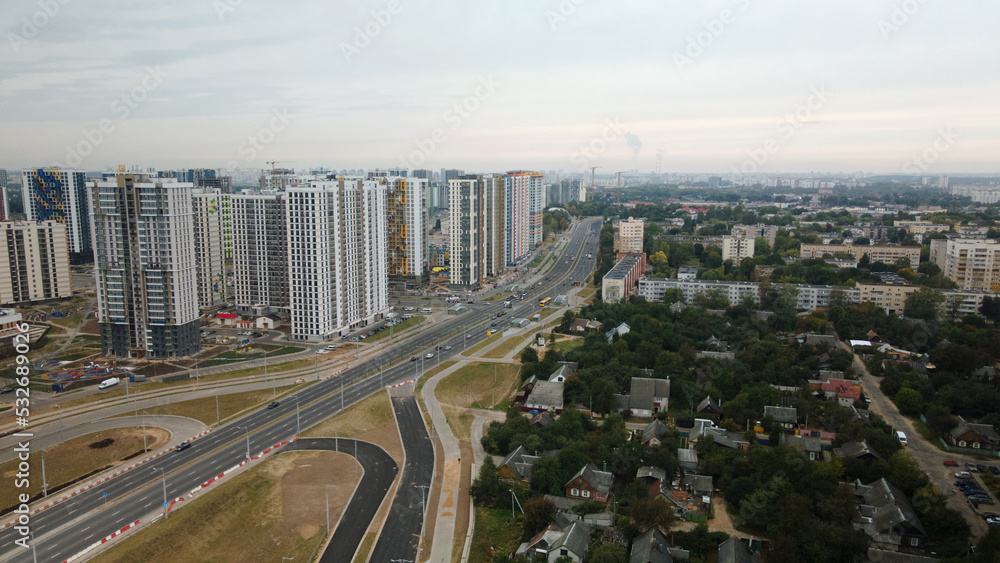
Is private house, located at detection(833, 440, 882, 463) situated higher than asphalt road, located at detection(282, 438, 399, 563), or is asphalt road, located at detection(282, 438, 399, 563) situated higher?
private house, located at detection(833, 440, 882, 463)

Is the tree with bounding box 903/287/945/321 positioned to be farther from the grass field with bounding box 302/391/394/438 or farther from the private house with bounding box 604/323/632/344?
the grass field with bounding box 302/391/394/438

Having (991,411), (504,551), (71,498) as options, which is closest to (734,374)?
(991,411)

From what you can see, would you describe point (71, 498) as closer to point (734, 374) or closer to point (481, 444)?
point (481, 444)

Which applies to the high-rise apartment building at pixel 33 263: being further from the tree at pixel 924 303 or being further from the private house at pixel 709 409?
the tree at pixel 924 303

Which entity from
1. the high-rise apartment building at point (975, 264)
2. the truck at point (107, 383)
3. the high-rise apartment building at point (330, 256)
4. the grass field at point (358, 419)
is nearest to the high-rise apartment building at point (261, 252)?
the high-rise apartment building at point (330, 256)

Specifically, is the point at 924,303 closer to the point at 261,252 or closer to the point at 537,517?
the point at 537,517

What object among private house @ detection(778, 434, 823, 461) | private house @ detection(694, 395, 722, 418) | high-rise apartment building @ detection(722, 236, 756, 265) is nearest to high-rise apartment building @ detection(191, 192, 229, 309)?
private house @ detection(694, 395, 722, 418)

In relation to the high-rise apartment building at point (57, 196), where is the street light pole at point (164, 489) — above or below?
below
